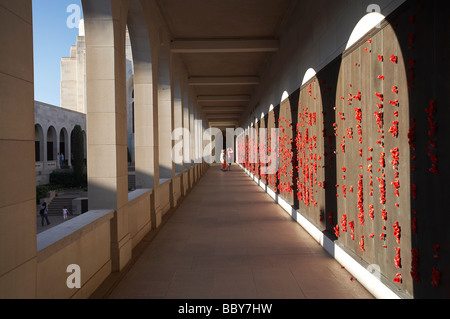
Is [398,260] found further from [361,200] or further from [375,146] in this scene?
[375,146]

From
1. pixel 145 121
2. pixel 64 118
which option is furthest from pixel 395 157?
pixel 64 118

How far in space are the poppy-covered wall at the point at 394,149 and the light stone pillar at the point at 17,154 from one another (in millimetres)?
3172

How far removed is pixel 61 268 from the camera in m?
3.33

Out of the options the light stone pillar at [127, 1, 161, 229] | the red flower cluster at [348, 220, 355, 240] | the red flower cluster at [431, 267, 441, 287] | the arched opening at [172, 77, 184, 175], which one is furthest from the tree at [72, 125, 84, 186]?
the red flower cluster at [431, 267, 441, 287]

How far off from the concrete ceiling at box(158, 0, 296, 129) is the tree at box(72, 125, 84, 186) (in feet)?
38.2

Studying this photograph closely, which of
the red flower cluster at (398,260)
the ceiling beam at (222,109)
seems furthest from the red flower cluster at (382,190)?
the ceiling beam at (222,109)

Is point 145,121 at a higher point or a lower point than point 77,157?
higher

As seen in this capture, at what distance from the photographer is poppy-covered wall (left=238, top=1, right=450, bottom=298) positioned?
8.86ft

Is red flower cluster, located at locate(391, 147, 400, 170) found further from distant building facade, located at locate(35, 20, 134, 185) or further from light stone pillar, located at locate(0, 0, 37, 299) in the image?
distant building facade, located at locate(35, 20, 134, 185)

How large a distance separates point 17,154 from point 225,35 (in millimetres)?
8267

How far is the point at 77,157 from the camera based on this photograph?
896 inches

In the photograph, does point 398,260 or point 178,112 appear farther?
point 178,112

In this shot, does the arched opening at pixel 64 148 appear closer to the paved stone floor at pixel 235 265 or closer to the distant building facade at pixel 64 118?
the distant building facade at pixel 64 118
